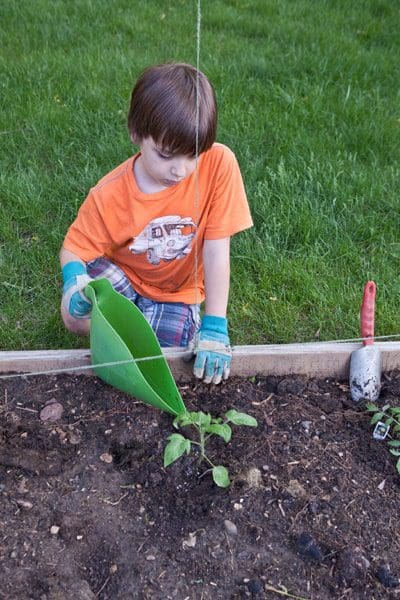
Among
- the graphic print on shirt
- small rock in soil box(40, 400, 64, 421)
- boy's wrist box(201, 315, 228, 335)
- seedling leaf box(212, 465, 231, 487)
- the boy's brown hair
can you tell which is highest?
the boy's brown hair

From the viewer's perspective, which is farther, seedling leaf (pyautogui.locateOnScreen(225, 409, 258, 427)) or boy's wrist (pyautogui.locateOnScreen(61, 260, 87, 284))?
boy's wrist (pyautogui.locateOnScreen(61, 260, 87, 284))

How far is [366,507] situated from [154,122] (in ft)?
3.41

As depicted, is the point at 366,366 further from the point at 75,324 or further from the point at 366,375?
the point at 75,324

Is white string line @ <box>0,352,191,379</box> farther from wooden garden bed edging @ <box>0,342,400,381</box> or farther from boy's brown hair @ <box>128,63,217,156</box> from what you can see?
boy's brown hair @ <box>128,63,217,156</box>

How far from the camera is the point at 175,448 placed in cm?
159

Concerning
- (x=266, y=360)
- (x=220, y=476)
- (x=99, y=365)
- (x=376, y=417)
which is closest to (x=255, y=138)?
(x=266, y=360)

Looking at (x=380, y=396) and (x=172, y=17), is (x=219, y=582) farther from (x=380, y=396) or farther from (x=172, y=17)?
(x=172, y=17)

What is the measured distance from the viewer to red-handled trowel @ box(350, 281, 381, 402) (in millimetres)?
1894

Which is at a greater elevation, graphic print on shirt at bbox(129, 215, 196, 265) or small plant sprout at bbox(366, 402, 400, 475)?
graphic print on shirt at bbox(129, 215, 196, 265)

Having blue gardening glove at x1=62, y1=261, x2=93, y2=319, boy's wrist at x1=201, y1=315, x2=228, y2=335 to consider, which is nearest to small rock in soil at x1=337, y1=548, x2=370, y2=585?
boy's wrist at x1=201, y1=315, x2=228, y2=335

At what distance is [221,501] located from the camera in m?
1.62

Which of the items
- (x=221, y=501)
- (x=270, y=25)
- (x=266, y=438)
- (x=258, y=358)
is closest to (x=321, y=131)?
(x=270, y=25)

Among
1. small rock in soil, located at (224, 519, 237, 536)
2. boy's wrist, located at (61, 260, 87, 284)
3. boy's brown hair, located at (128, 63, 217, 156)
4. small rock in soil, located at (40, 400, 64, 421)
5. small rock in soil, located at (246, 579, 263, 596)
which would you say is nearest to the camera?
small rock in soil, located at (246, 579, 263, 596)

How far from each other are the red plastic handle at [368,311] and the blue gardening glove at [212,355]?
1.22 feet
